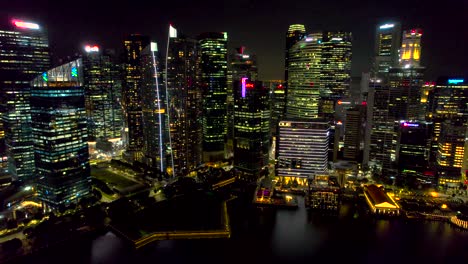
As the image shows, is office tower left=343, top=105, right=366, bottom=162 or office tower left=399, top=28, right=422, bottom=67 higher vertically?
office tower left=399, top=28, right=422, bottom=67

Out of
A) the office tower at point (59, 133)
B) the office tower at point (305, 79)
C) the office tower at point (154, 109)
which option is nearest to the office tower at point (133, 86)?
the office tower at point (154, 109)

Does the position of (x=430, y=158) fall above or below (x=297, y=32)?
below

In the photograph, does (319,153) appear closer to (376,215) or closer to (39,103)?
(376,215)

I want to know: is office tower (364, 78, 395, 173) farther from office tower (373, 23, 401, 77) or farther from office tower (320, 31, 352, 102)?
office tower (320, 31, 352, 102)

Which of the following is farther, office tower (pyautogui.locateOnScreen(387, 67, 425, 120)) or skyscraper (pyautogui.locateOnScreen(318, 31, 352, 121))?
skyscraper (pyautogui.locateOnScreen(318, 31, 352, 121))

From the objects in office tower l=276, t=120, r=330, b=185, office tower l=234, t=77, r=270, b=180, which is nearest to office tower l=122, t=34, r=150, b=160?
office tower l=234, t=77, r=270, b=180

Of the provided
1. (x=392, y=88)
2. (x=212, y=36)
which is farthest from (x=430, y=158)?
(x=212, y=36)

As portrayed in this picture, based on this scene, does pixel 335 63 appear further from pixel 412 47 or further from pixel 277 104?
pixel 277 104
